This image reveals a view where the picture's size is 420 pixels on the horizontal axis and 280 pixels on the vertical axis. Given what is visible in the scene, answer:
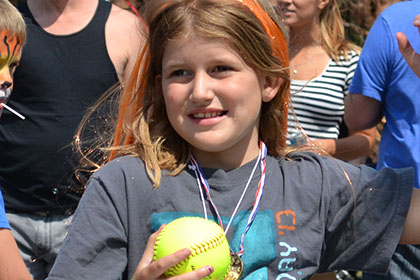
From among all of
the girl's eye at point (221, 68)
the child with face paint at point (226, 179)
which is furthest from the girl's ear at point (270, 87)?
the girl's eye at point (221, 68)

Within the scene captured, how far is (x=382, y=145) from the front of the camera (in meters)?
4.03

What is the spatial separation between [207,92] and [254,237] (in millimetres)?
563

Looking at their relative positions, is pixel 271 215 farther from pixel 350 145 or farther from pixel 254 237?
pixel 350 145

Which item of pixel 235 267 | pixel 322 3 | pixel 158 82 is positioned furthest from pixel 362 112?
pixel 235 267

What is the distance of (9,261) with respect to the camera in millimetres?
2828

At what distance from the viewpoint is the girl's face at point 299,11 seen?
4.98m

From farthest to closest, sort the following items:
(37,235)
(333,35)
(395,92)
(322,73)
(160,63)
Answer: (333,35)
(322,73)
(37,235)
(395,92)
(160,63)

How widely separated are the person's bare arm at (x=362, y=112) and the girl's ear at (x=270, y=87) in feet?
4.04

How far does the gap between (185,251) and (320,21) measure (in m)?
3.32

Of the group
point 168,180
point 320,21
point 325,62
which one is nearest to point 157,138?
point 168,180

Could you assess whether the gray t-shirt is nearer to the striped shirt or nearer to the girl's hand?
the girl's hand

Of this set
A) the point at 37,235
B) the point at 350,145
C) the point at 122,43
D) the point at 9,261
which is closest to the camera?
the point at 9,261

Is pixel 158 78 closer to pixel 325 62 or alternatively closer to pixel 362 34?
pixel 325 62

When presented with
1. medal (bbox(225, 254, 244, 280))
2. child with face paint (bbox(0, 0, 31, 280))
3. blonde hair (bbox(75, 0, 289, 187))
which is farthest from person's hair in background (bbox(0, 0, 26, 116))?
medal (bbox(225, 254, 244, 280))
